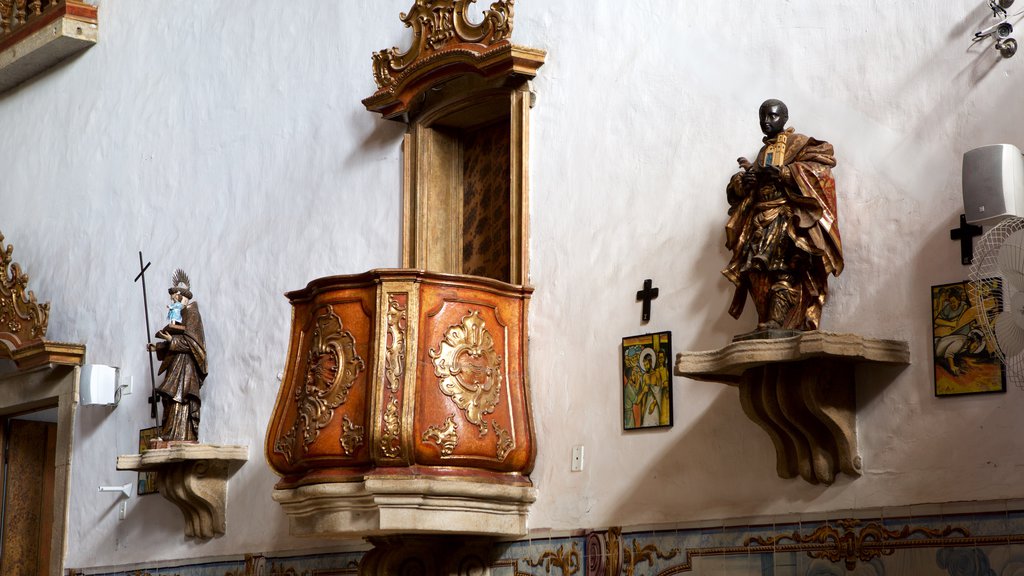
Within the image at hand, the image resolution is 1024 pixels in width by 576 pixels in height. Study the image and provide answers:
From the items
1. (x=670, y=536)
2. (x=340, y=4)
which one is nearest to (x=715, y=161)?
(x=670, y=536)

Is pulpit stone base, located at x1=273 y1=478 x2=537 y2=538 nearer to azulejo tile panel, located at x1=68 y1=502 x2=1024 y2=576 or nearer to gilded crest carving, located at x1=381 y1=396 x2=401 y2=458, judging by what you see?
gilded crest carving, located at x1=381 y1=396 x2=401 y2=458

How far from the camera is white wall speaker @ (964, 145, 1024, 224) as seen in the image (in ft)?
18.6

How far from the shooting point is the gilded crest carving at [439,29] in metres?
8.36

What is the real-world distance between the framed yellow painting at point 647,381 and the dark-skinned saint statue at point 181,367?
3693mm

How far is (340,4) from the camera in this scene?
9797mm

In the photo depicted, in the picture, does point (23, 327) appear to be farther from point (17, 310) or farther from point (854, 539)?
point (854, 539)

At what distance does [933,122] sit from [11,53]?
9.02 metres

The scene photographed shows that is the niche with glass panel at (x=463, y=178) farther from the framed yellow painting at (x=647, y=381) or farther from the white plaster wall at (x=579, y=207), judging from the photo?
the framed yellow painting at (x=647, y=381)

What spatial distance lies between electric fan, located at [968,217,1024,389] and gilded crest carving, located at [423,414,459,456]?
9.35 ft

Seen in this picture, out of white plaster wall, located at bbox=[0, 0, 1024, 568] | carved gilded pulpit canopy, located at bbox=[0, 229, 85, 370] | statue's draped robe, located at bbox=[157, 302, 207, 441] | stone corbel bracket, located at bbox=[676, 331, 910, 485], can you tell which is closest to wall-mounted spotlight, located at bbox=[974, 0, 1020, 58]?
white plaster wall, located at bbox=[0, 0, 1024, 568]

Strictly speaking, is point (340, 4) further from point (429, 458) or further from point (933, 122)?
point (933, 122)

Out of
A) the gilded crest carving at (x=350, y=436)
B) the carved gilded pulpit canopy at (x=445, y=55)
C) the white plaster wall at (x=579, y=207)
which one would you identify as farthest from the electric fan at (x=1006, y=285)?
the carved gilded pulpit canopy at (x=445, y=55)

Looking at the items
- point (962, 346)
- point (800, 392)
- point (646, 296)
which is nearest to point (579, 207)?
point (646, 296)

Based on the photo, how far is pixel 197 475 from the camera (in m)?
9.62
